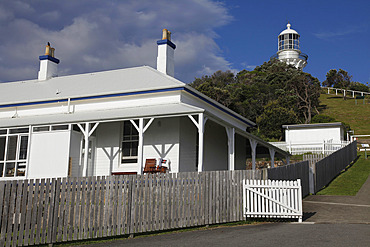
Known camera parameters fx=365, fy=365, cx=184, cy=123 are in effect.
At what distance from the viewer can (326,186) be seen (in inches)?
731

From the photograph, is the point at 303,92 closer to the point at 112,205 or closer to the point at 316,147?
the point at 316,147

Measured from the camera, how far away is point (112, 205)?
850cm

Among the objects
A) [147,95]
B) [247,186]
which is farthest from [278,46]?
[247,186]

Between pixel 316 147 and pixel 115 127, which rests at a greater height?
pixel 316 147

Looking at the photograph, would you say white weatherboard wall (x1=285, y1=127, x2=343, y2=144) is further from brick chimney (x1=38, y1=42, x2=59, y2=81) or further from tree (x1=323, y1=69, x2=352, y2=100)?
tree (x1=323, y1=69, x2=352, y2=100)

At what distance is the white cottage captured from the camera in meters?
14.6

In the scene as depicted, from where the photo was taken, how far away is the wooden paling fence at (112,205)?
760cm

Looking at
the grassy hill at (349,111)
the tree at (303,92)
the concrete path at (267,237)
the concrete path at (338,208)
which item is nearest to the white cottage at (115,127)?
the concrete path at (338,208)

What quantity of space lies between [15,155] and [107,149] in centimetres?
411

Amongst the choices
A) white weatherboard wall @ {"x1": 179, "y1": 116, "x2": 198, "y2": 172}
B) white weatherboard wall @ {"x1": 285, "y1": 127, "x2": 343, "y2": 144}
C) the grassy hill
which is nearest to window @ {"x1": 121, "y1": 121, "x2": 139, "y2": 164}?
white weatherboard wall @ {"x1": 179, "y1": 116, "x2": 198, "y2": 172}

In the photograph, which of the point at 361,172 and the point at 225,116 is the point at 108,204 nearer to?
the point at 225,116

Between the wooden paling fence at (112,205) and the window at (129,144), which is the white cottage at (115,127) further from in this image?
the wooden paling fence at (112,205)

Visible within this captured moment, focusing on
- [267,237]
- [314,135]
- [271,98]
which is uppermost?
[271,98]

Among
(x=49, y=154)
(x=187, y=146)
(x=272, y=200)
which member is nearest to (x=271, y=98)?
(x=187, y=146)
